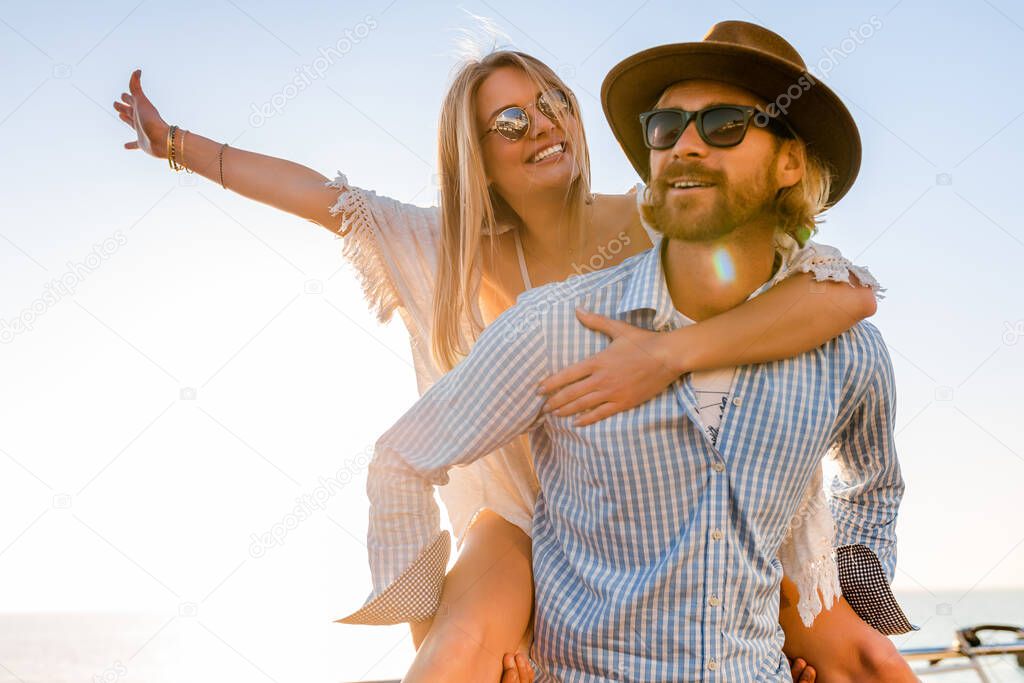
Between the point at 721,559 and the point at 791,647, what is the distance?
2.20 feet

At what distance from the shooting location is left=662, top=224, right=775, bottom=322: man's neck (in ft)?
7.13

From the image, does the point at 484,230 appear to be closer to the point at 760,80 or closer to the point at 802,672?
the point at 760,80

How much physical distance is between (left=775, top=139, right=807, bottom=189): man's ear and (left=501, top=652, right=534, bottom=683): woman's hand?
126 cm

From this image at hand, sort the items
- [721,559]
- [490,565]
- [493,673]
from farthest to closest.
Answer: [490,565] < [493,673] < [721,559]

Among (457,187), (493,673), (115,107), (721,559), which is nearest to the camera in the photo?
(721,559)

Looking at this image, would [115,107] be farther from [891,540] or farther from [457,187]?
[891,540]

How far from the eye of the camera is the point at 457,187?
318 centimetres

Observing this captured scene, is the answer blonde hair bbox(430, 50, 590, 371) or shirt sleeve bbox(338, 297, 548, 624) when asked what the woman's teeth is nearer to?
blonde hair bbox(430, 50, 590, 371)

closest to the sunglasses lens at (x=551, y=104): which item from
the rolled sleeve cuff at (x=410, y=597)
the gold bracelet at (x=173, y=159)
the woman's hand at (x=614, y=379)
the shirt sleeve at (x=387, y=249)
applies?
the shirt sleeve at (x=387, y=249)

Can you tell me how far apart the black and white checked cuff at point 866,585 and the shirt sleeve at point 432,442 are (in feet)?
3.28

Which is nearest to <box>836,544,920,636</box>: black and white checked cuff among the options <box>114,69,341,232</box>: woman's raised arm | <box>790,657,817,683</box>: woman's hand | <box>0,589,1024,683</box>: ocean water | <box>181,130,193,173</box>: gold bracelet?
<box>790,657,817,683</box>: woman's hand

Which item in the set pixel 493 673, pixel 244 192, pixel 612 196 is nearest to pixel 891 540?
pixel 493 673

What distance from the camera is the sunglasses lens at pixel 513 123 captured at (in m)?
3.09

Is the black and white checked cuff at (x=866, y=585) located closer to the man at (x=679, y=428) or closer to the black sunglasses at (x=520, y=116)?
the man at (x=679, y=428)
